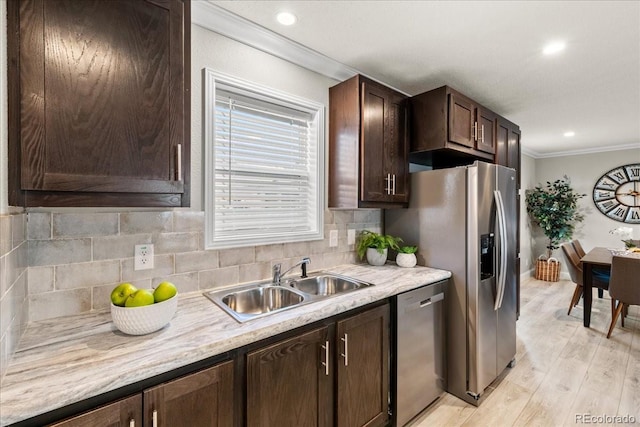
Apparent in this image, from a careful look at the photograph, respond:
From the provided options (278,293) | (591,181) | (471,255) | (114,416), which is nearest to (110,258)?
(114,416)

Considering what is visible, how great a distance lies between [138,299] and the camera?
43.8 inches

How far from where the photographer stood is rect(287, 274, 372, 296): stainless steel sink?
203 centimetres

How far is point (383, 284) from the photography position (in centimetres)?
188

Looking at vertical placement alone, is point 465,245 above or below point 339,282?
above

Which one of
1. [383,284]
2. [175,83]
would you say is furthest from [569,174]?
[175,83]

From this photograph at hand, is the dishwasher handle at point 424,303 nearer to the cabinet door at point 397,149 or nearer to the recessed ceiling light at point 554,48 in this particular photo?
the cabinet door at point 397,149

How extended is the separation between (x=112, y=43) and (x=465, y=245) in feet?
7.43

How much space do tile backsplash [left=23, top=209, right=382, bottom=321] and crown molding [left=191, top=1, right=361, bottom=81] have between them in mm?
1119

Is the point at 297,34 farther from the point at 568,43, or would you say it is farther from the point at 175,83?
the point at 568,43

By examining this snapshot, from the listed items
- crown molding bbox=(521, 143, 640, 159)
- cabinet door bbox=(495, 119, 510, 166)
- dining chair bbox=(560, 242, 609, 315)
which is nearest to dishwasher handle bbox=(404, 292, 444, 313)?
cabinet door bbox=(495, 119, 510, 166)

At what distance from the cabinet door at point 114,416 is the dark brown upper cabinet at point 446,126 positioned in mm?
2360

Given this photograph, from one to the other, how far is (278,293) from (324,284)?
1.27 feet

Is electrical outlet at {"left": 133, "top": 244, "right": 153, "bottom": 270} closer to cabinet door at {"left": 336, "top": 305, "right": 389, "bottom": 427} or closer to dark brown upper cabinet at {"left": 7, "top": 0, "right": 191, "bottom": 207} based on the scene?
dark brown upper cabinet at {"left": 7, "top": 0, "right": 191, "bottom": 207}

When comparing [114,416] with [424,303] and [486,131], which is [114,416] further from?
[486,131]
